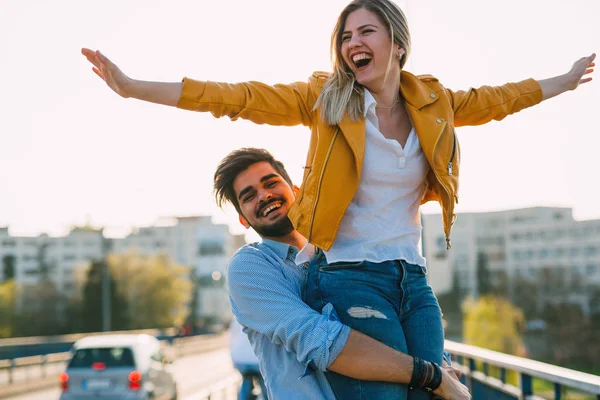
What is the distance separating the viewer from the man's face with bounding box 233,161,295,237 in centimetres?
366

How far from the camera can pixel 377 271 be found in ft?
10.1

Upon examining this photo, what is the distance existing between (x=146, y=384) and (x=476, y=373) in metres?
Answer: 8.51

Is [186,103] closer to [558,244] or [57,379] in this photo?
[57,379]

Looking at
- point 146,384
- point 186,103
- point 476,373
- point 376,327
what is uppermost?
point 186,103

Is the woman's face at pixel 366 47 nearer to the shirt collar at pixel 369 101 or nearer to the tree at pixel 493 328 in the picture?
the shirt collar at pixel 369 101

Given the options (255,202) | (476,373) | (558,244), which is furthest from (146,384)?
(558,244)

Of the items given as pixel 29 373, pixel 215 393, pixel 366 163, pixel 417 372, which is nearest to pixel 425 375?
pixel 417 372

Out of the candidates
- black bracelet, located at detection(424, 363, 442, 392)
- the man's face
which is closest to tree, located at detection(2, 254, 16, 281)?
the man's face

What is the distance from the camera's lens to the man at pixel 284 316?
9.71ft

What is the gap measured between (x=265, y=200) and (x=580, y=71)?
1574 mm

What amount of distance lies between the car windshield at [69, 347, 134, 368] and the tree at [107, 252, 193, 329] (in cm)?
6613

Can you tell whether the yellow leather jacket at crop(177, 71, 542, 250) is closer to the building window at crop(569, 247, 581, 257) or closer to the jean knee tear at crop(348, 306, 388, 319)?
the jean knee tear at crop(348, 306, 388, 319)

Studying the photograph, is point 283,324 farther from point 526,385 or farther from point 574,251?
point 574,251

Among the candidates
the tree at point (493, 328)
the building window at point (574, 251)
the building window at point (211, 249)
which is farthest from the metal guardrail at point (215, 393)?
the building window at point (211, 249)
